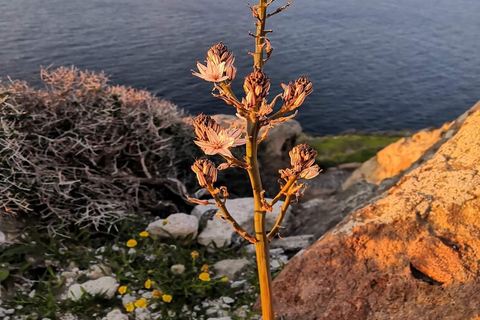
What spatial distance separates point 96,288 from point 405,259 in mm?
3433

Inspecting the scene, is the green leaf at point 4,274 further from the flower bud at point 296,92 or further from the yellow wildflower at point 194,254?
the flower bud at point 296,92

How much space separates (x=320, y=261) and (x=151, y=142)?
4786 mm

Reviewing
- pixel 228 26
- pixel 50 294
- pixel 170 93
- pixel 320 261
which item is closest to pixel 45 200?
pixel 50 294

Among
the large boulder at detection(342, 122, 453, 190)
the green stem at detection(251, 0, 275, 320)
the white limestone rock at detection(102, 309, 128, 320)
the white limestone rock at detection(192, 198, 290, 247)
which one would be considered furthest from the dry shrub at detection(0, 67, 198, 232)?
the large boulder at detection(342, 122, 453, 190)

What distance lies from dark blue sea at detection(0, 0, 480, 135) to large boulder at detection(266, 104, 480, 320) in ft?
→ 104

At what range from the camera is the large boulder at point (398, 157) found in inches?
438

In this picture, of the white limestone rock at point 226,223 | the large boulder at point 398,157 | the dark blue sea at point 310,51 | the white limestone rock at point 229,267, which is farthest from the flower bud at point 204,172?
the dark blue sea at point 310,51

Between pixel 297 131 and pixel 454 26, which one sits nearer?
pixel 297 131

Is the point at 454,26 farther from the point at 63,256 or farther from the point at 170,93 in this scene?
the point at 63,256

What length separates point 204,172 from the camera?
265cm

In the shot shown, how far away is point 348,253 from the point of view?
4.62 m

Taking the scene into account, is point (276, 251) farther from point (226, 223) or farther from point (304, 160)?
point (304, 160)

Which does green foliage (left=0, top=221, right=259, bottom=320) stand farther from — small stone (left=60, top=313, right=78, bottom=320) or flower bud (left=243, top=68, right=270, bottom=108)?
flower bud (left=243, top=68, right=270, bottom=108)

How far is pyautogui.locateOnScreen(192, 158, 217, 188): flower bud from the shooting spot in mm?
2643
